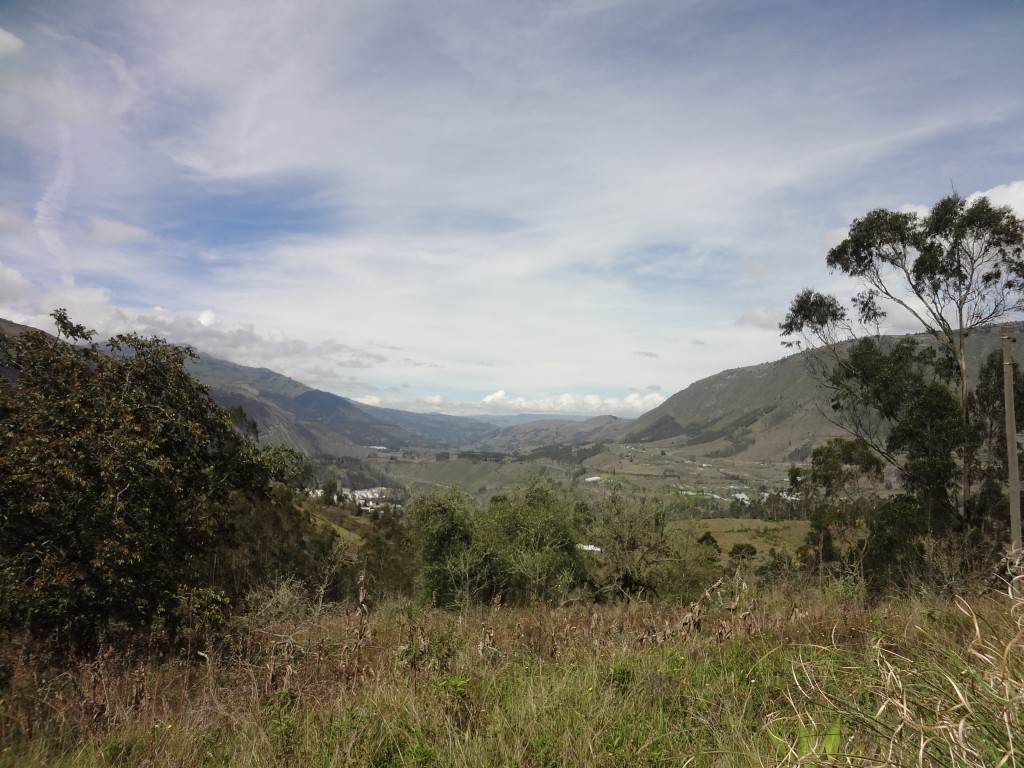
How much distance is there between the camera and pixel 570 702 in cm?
383

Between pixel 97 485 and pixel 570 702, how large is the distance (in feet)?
28.9

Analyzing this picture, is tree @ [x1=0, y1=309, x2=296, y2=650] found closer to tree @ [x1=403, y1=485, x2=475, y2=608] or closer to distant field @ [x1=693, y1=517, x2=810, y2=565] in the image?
tree @ [x1=403, y1=485, x2=475, y2=608]

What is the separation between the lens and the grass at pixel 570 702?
2.24m

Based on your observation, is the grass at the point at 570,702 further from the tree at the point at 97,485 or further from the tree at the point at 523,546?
the tree at the point at 523,546

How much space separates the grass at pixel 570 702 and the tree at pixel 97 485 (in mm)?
2428

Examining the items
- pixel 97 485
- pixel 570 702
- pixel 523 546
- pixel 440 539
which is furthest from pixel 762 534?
pixel 570 702

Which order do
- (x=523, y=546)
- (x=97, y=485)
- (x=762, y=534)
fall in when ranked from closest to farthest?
(x=97, y=485)
(x=523, y=546)
(x=762, y=534)

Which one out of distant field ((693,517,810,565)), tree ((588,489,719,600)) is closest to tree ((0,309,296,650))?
tree ((588,489,719,600))

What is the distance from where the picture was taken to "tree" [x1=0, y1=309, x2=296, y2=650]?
810 centimetres

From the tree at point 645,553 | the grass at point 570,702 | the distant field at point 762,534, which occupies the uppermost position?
the grass at point 570,702

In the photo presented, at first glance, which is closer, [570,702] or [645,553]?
[570,702]

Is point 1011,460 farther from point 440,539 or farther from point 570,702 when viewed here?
point 440,539

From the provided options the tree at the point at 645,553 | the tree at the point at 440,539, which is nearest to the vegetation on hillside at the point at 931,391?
the tree at the point at 645,553

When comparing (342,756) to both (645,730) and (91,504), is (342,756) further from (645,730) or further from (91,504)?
(91,504)
